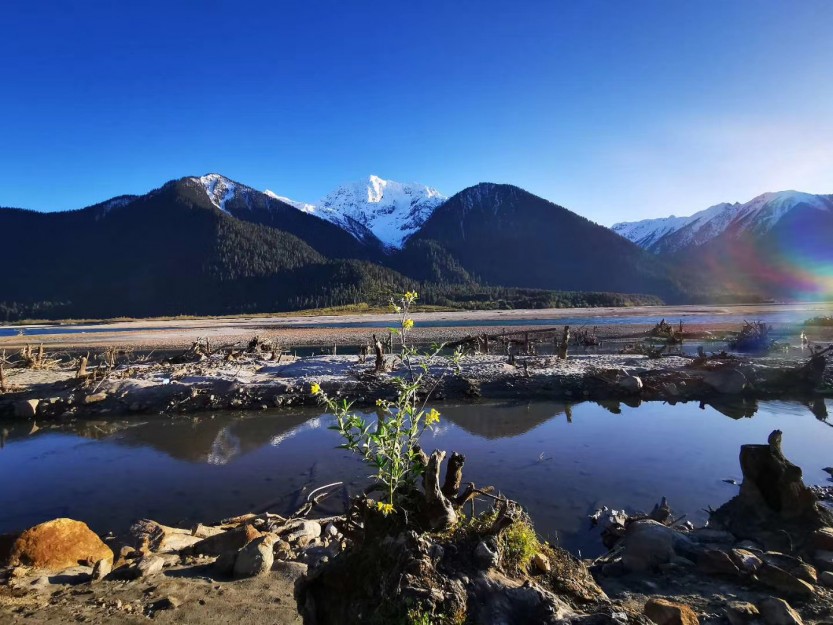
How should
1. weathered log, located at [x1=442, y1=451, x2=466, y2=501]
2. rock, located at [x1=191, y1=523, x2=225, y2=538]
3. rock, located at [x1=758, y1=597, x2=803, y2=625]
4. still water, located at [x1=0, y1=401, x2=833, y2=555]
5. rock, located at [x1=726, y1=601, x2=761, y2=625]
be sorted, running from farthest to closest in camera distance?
still water, located at [x1=0, y1=401, x2=833, y2=555]
rock, located at [x1=191, y1=523, x2=225, y2=538]
rock, located at [x1=726, y1=601, x2=761, y2=625]
rock, located at [x1=758, y1=597, x2=803, y2=625]
weathered log, located at [x1=442, y1=451, x2=466, y2=501]

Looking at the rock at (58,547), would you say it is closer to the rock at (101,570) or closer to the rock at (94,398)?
the rock at (101,570)

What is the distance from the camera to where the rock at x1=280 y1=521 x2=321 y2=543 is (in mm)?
8030

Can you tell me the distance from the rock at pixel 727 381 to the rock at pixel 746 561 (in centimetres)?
1855

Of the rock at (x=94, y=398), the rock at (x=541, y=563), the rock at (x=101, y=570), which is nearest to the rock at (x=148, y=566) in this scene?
the rock at (x=101, y=570)

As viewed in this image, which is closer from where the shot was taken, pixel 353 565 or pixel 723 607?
pixel 353 565

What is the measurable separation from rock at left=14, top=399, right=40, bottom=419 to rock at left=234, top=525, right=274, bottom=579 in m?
20.6

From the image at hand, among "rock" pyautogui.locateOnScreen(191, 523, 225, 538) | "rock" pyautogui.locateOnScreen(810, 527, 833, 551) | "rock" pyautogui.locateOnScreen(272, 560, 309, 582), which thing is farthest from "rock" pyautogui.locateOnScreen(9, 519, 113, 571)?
"rock" pyautogui.locateOnScreen(810, 527, 833, 551)

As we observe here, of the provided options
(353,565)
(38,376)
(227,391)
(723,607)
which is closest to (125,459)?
(227,391)

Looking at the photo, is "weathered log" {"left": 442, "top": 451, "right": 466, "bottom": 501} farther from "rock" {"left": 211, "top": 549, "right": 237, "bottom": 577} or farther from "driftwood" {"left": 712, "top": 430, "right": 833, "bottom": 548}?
"driftwood" {"left": 712, "top": 430, "right": 833, "bottom": 548}

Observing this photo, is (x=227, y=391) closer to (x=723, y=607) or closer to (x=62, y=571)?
(x=62, y=571)

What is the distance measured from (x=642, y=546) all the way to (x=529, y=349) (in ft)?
97.0

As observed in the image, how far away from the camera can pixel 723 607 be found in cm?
523

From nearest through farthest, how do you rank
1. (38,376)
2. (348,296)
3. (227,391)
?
1. (227,391)
2. (38,376)
3. (348,296)

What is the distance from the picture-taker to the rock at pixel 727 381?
22188 millimetres
